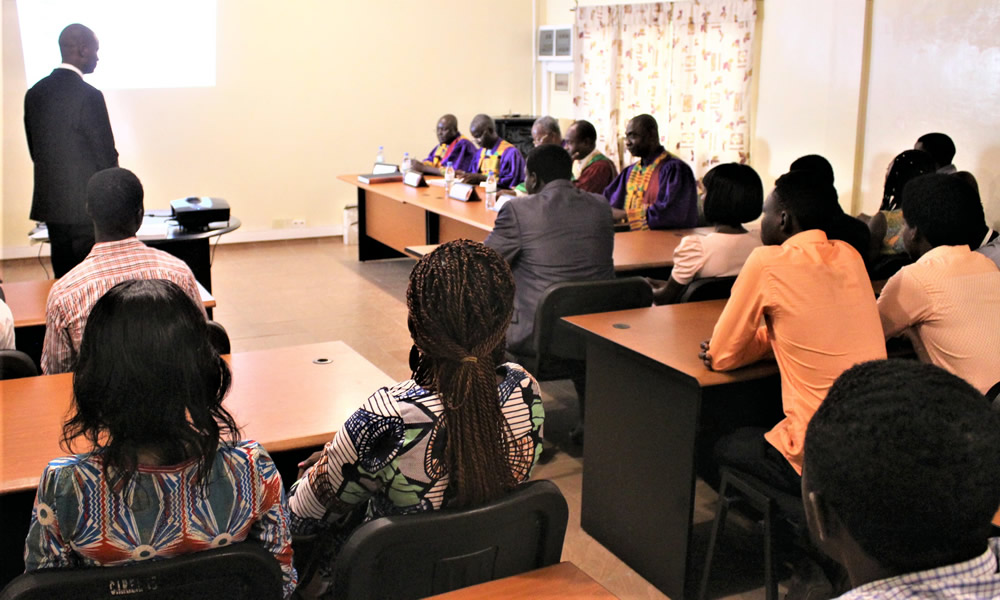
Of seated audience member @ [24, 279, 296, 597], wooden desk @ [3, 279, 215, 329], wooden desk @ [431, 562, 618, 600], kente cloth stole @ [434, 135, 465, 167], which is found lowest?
wooden desk @ [431, 562, 618, 600]

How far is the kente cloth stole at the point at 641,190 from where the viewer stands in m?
5.48

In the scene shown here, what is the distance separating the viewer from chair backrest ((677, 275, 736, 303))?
3418 millimetres

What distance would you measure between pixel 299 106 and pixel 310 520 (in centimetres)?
701

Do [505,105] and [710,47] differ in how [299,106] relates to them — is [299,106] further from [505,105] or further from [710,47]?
[710,47]

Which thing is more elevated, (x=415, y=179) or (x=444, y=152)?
(x=444, y=152)

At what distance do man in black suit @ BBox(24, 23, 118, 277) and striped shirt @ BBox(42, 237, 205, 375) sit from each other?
1948 mm

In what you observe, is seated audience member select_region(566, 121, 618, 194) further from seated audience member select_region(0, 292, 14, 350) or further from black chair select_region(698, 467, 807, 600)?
seated audience member select_region(0, 292, 14, 350)

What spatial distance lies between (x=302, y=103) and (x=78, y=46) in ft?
13.6

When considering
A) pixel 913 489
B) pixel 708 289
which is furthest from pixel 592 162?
pixel 913 489

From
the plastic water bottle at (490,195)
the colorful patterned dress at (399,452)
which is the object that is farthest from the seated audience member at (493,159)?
the colorful patterned dress at (399,452)

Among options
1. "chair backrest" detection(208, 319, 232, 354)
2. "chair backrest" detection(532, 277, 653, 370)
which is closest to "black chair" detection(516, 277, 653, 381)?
"chair backrest" detection(532, 277, 653, 370)

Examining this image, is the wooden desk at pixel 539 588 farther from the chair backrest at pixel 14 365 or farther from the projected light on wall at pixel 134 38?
the projected light on wall at pixel 134 38

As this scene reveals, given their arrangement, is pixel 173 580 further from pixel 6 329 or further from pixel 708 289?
pixel 708 289

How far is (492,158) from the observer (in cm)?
709
